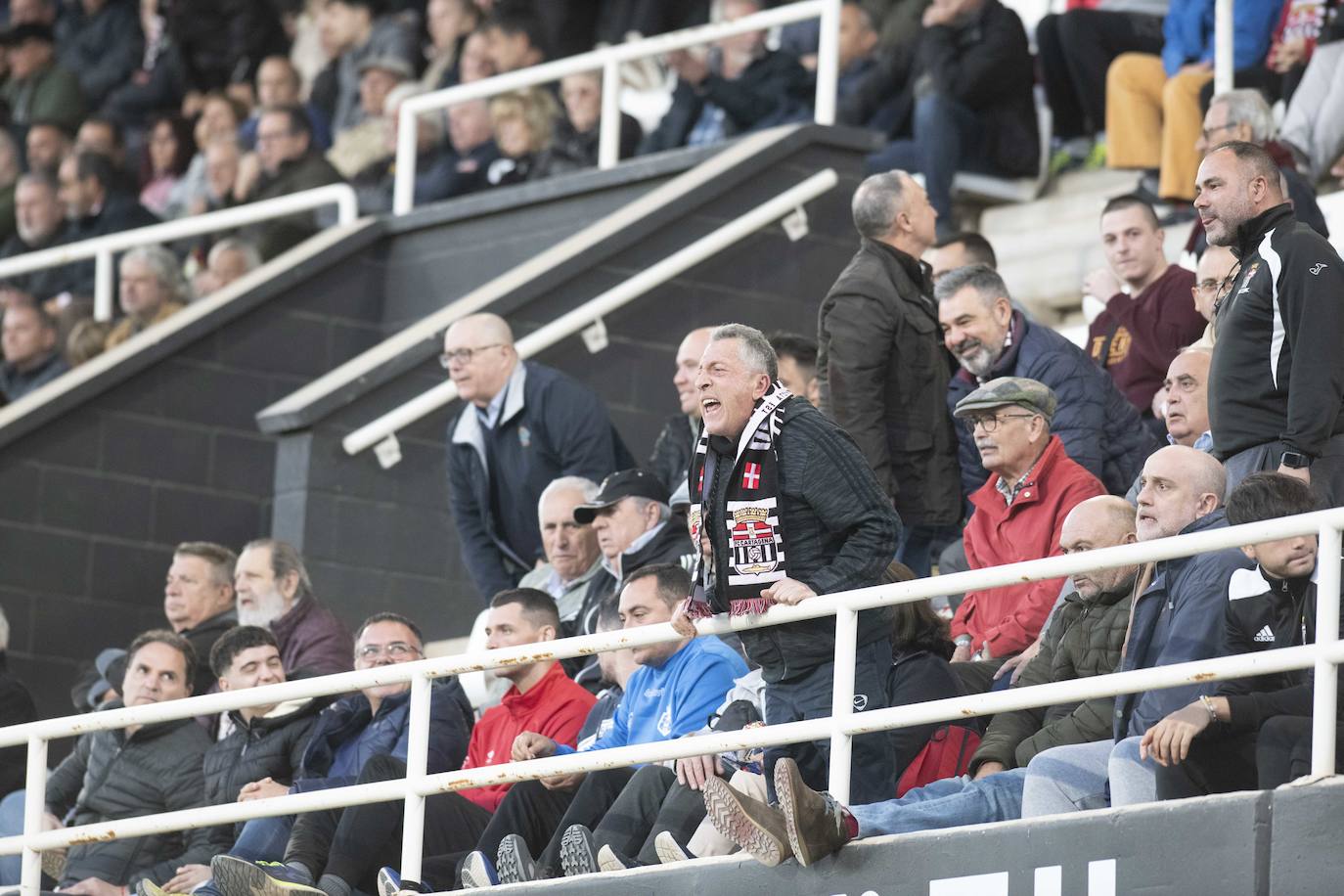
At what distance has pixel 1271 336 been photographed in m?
7.55

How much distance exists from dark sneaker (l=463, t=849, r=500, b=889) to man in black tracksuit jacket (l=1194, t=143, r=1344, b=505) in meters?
2.31

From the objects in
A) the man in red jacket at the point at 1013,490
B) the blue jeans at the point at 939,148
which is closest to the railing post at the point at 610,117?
the blue jeans at the point at 939,148

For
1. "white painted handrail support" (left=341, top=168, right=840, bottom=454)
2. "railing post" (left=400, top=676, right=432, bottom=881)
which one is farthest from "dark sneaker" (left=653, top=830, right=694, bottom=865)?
"white painted handrail support" (left=341, top=168, right=840, bottom=454)

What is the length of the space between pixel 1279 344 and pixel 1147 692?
1.27m

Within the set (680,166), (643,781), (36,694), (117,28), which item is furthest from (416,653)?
(117,28)

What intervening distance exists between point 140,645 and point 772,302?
12.6ft

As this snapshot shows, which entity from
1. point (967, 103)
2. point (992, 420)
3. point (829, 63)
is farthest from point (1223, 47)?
point (992, 420)

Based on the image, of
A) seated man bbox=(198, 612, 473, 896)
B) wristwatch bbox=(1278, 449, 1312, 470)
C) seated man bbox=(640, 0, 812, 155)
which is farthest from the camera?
seated man bbox=(640, 0, 812, 155)

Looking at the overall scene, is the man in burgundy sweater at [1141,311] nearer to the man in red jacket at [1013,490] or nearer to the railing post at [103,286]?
the man in red jacket at [1013,490]

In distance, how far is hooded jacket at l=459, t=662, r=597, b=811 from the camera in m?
8.73

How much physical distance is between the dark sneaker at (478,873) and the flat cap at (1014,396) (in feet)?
7.22

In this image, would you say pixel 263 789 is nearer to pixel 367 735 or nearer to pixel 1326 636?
pixel 367 735

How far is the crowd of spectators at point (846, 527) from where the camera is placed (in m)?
7.02

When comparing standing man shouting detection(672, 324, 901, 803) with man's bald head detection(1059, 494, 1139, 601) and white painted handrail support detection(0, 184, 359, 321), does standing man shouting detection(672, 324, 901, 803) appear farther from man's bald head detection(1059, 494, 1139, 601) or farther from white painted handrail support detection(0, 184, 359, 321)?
white painted handrail support detection(0, 184, 359, 321)
